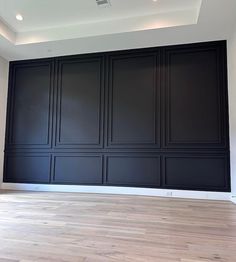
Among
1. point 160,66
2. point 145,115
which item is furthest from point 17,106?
point 160,66

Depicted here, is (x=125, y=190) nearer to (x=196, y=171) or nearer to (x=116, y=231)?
(x=196, y=171)

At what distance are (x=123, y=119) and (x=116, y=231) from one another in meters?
2.83

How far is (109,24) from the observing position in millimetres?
4219

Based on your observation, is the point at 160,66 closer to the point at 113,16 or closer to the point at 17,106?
the point at 113,16

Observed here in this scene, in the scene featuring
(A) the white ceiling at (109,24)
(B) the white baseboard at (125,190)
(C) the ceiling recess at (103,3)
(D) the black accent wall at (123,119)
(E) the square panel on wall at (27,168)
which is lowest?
(B) the white baseboard at (125,190)

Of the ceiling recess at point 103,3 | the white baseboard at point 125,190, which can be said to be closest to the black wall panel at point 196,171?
the white baseboard at point 125,190

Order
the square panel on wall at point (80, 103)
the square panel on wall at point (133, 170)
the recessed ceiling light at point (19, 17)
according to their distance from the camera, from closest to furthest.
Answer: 1. the recessed ceiling light at point (19, 17)
2. the square panel on wall at point (133, 170)
3. the square panel on wall at point (80, 103)

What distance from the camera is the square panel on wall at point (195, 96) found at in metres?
4.36

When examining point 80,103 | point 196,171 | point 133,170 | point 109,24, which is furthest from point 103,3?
point 196,171

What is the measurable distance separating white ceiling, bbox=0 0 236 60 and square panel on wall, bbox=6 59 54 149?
0.65 m

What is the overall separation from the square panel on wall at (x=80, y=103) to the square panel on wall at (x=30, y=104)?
11.5 inches

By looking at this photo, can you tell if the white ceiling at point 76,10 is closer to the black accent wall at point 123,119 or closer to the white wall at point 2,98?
the black accent wall at point 123,119

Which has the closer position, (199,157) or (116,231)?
(116,231)

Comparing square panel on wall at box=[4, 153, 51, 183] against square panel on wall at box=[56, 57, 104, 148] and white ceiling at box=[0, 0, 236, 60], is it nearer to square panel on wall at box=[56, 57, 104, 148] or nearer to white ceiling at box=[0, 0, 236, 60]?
square panel on wall at box=[56, 57, 104, 148]
